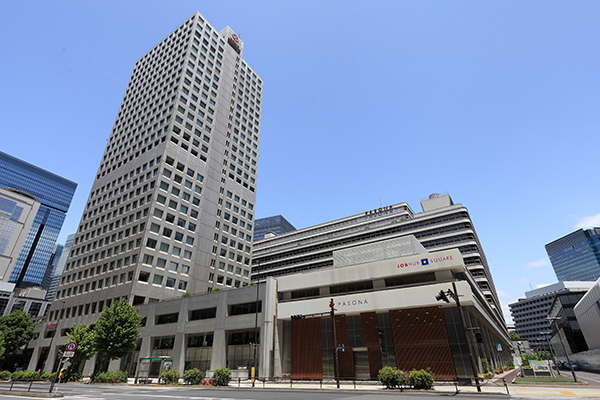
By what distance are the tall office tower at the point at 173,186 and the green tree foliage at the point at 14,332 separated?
8.06m

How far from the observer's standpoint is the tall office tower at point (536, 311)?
147 meters

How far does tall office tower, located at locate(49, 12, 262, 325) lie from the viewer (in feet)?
198

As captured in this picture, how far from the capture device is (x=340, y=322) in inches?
1558

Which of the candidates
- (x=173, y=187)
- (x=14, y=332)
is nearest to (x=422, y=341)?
(x=173, y=187)

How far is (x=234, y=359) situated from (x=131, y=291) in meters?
23.8

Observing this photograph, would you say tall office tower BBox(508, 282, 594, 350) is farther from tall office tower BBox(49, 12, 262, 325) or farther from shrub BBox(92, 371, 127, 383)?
shrub BBox(92, 371, 127, 383)

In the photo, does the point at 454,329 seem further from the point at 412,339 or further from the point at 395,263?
the point at 395,263

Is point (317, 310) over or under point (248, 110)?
under

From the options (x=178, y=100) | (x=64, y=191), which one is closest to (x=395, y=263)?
(x=178, y=100)

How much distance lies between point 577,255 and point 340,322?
208 metres

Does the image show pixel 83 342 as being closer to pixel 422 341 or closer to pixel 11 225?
pixel 422 341

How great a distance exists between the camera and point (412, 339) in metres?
34.7

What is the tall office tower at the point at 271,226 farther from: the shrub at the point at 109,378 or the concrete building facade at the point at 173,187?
the shrub at the point at 109,378

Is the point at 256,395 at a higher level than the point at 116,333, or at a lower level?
lower
